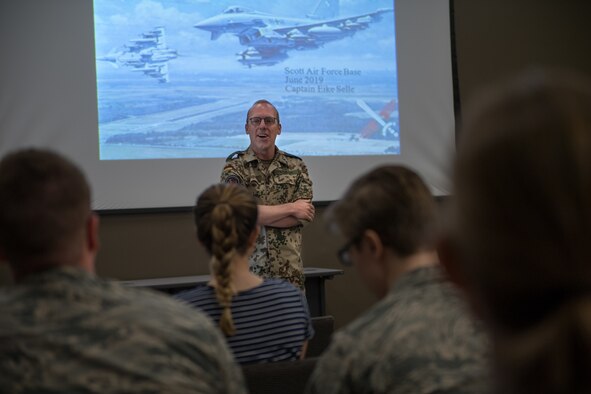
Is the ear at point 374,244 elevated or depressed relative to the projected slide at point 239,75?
depressed

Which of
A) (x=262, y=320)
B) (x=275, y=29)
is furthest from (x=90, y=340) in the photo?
(x=275, y=29)

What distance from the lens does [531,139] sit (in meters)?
0.48

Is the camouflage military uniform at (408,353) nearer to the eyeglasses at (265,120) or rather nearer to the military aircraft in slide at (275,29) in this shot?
the eyeglasses at (265,120)

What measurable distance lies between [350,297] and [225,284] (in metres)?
4.02

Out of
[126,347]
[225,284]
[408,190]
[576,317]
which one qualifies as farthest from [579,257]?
[225,284]

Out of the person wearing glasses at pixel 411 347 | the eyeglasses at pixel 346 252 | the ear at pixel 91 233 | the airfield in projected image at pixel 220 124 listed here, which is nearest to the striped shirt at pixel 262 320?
Answer: the eyeglasses at pixel 346 252

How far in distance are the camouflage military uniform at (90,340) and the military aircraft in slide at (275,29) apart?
4442mm

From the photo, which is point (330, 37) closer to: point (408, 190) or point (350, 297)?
point (350, 297)

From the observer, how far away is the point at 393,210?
5.26 ft

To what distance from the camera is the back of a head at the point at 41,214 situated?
1.28 meters

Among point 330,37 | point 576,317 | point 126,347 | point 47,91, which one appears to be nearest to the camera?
point 576,317

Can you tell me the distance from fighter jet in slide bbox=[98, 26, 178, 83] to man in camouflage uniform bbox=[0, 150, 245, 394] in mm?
4048

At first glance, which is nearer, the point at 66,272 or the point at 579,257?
the point at 579,257

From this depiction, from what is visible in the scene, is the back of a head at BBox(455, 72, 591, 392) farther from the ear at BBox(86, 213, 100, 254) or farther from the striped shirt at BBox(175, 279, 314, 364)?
the striped shirt at BBox(175, 279, 314, 364)
